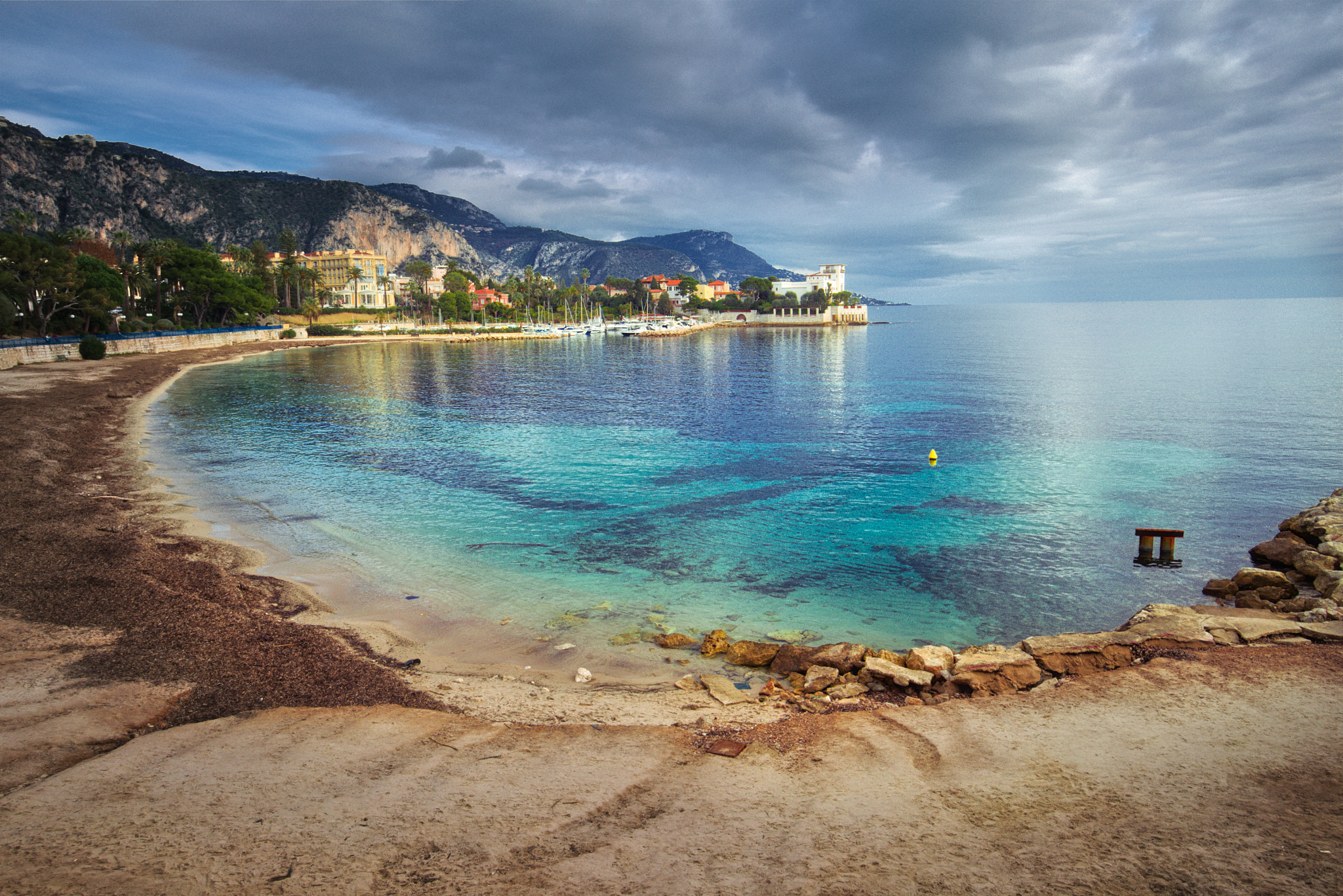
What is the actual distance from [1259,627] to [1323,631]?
31.6 inches

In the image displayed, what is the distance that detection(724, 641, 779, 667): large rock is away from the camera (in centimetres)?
1093

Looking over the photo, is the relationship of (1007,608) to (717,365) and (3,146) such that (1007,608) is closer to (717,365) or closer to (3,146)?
(717,365)

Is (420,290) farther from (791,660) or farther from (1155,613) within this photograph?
(1155,613)

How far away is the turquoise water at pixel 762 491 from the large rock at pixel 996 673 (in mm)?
2270

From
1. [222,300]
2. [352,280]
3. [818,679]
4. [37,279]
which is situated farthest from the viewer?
[352,280]

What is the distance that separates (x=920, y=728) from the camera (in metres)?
8.15

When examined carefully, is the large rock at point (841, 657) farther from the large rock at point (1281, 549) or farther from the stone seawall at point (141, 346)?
the stone seawall at point (141, 346)

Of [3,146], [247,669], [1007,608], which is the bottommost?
[1007,608]

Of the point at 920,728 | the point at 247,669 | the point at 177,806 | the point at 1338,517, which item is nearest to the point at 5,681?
the point at 247,669

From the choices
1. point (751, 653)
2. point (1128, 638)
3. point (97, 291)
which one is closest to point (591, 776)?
point (751, 653)

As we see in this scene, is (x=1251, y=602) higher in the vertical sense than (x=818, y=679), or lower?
lower

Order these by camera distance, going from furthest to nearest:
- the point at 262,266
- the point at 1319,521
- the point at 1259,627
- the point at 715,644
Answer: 1. the point at 262,266
2. the point at 1319,521
3. the point at 715,644
4. the point at 1259,627

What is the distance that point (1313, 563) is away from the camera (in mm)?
15258

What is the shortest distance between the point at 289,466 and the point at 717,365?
61511mm
